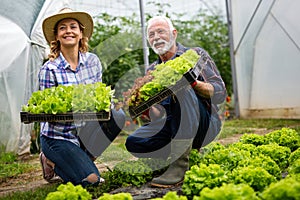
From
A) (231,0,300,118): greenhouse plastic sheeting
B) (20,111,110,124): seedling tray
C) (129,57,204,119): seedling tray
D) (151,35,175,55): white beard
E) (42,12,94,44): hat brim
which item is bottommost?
(231,0,300,118): greenhouse plastic sheeting

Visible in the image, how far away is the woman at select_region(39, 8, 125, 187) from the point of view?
382cm

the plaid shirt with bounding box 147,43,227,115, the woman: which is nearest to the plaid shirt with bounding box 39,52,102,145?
the woman

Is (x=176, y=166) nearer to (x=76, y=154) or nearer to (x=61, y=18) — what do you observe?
(x=76, y=154)

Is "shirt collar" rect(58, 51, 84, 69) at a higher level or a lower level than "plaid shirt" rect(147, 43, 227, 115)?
higher

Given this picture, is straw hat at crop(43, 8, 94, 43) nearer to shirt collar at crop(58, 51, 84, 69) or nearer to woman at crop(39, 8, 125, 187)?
woman at crop(39, 8, 125, 187)

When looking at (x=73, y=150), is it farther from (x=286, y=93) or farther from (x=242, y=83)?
(x=242, y=83)

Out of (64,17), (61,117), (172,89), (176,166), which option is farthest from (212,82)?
(64,17)

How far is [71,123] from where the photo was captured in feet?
13.3

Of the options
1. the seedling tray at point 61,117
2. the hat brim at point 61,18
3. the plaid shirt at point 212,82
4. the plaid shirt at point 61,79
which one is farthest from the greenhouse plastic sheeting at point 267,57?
the seedling tray at point 61,117

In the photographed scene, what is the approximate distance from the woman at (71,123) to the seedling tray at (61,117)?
39 centimetres

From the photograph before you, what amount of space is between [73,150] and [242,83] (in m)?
6.97

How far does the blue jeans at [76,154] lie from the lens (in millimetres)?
3762

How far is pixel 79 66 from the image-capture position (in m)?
4.19

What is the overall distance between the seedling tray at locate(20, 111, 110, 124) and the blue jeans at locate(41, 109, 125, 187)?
38 cm
